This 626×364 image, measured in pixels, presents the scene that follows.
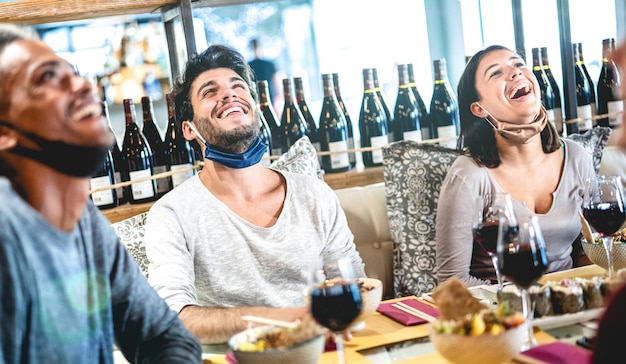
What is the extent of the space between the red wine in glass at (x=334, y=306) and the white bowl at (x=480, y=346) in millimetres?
147

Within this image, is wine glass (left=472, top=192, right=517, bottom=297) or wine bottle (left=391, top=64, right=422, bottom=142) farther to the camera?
wine bottle (left=391, top=64, right=422, bottom=142)

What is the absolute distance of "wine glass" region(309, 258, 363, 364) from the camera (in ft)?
3.94

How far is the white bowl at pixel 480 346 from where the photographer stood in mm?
1108

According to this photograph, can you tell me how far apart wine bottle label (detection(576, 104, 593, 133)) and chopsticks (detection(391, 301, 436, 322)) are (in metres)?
1.71

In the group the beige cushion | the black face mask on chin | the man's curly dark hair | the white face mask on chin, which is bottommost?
the beige cushion

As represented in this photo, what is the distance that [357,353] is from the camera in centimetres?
137

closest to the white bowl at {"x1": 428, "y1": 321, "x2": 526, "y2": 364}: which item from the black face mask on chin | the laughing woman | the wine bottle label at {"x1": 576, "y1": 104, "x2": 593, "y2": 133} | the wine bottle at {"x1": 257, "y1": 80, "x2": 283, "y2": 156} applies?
the black face mask on chin

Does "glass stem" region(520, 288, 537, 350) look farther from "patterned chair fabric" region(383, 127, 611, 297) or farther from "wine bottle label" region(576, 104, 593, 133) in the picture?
"wine bottle label" region(576, 104, 593, 133)

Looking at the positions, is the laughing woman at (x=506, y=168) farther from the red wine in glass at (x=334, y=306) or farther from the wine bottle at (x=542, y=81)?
the red wine in glass at (x=334, y=306)

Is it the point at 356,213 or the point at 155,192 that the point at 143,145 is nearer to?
the point at 155,192

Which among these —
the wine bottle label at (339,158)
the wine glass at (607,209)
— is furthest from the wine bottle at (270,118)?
the wine glass at (607,209)

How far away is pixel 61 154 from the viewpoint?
1.15 m

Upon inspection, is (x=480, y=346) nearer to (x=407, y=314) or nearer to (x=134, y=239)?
(x=407, y=314)

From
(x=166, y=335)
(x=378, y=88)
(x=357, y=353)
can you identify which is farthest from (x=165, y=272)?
(x=378, y=88)
